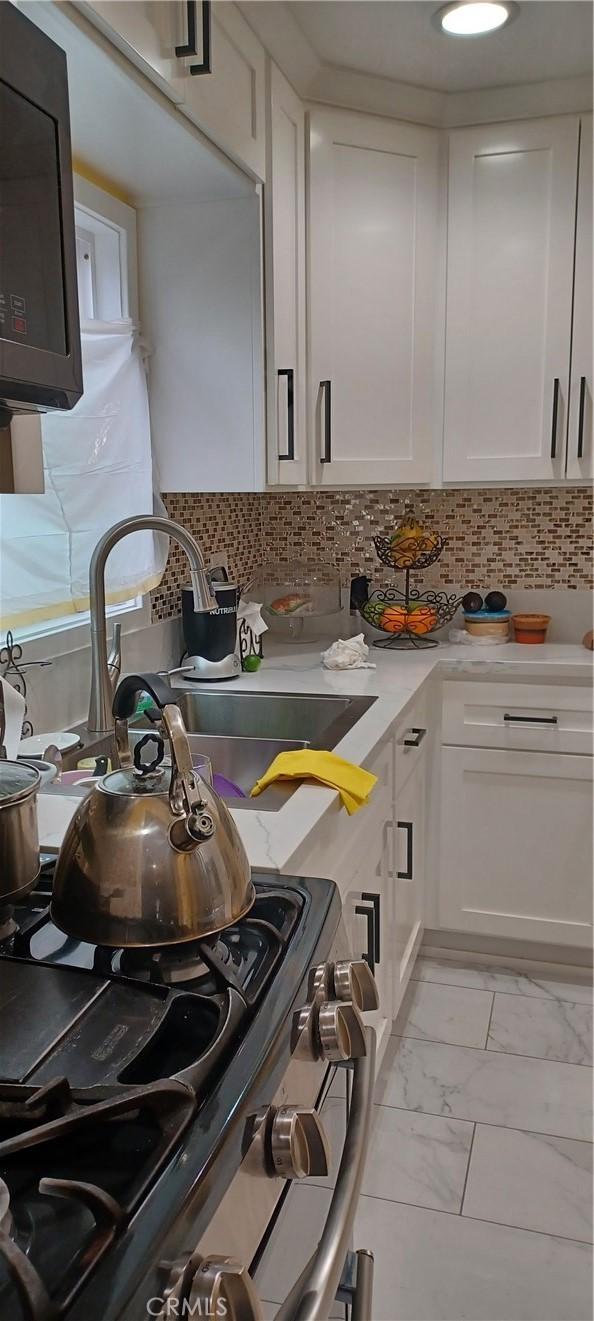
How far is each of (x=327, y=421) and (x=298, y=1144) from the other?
6.66 ft

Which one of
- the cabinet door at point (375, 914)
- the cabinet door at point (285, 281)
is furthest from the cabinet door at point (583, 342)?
the cabinet door at point (375, 914)

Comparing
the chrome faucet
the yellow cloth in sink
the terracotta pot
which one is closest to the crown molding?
the chrome faucet

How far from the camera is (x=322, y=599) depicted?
9.46ft

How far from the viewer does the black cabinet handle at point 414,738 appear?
87.9 inches

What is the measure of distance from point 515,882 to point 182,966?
6.25ft

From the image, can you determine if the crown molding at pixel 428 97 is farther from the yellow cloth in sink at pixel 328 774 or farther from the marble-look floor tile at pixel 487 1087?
the marble-look floor tile at pixel 487 1087

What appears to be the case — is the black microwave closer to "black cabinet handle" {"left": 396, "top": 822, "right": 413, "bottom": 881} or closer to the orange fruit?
"black cabinet handle" {"left": 396, "top": 822, "right": 413, "bottom": 881}

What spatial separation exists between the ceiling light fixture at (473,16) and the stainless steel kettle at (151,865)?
187cm

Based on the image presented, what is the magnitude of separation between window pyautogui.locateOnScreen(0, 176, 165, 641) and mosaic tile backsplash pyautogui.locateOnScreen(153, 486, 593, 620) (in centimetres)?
64

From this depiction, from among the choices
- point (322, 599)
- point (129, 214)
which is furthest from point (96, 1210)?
point (322, 599)

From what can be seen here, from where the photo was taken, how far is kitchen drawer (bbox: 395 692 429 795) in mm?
2129

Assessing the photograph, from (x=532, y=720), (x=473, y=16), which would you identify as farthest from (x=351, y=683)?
(x=473, y=16)

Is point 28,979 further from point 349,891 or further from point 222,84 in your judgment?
point 222,84

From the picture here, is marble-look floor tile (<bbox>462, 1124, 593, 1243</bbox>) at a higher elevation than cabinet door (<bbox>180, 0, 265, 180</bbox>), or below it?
below
